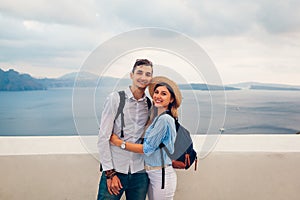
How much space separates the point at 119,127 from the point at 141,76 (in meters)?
0.19

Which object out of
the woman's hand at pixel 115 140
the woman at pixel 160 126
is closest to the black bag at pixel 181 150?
the woman at pixel 160 126

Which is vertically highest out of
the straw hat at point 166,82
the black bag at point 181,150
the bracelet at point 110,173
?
the straw hat at point 166,82

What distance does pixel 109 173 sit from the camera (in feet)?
3.51

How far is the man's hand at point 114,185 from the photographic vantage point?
1.08 m

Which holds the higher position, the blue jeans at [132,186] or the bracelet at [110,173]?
the bracelet at [110,173]

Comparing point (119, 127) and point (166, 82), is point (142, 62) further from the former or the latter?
point (119, 127)

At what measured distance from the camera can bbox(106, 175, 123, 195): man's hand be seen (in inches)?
42.3

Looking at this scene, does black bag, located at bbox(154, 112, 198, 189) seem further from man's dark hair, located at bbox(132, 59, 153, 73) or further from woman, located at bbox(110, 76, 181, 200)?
man's dark hair, located at bbox(132, 59, 153, 73)

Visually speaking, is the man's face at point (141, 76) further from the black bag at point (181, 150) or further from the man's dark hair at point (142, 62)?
the black bag at point (181, 150)

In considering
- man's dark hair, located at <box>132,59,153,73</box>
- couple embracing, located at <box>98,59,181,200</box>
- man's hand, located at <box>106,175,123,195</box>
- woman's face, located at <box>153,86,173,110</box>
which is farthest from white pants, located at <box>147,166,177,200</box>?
man's dark hair, located at <box>132,59,153,73</box>

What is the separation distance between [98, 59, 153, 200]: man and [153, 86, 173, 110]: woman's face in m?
0.04

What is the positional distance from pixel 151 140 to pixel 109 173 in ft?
0.74

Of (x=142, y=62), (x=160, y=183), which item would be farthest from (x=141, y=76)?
(x=160, y=183)

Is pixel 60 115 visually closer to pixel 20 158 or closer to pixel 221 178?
pixel 20 158
